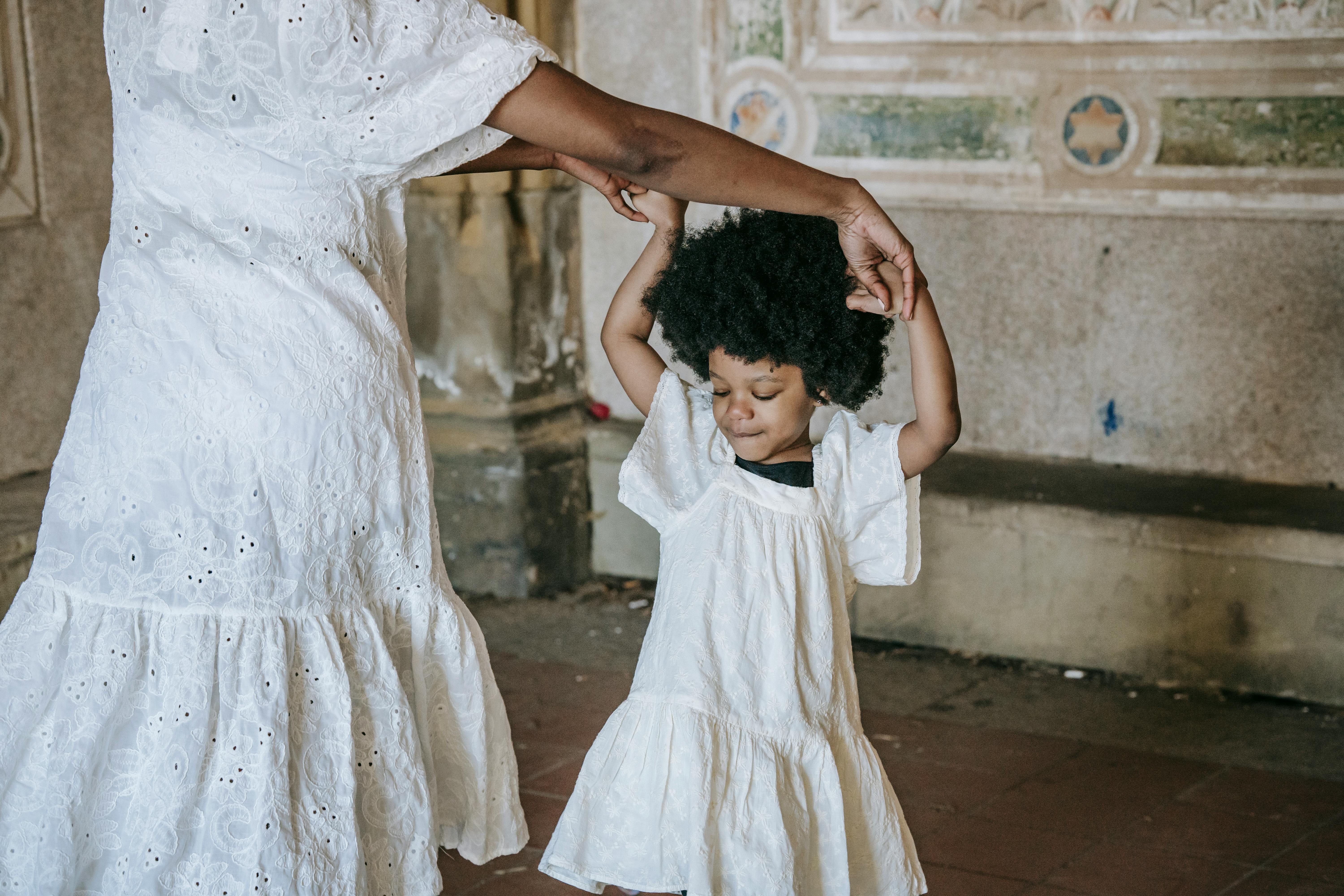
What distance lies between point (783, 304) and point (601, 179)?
40 centimetres

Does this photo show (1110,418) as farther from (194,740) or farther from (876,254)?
(194,740)

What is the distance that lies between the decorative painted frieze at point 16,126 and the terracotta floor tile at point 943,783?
117 inches

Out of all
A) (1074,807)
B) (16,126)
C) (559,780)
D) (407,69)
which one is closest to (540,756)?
(559,780)

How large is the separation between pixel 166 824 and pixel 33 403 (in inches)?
122

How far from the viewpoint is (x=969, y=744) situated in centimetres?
405

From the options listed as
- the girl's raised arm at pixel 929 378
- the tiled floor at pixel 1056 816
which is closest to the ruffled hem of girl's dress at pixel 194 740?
the girl's raised arm at pixel 929 378

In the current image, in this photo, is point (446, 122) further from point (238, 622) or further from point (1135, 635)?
point (1135, 635)

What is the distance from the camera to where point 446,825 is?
232 cm

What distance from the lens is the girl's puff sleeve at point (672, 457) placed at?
2.75m

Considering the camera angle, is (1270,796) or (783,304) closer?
(783,304)

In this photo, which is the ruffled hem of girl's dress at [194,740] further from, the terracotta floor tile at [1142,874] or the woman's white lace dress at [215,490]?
the terracotta floor tile at [1142,874]

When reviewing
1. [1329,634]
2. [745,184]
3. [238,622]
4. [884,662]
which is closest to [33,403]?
[884,662]

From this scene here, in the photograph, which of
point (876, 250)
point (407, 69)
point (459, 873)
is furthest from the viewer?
point (459, 873)

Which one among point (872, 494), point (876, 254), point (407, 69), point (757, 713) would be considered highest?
point (407, 69)
